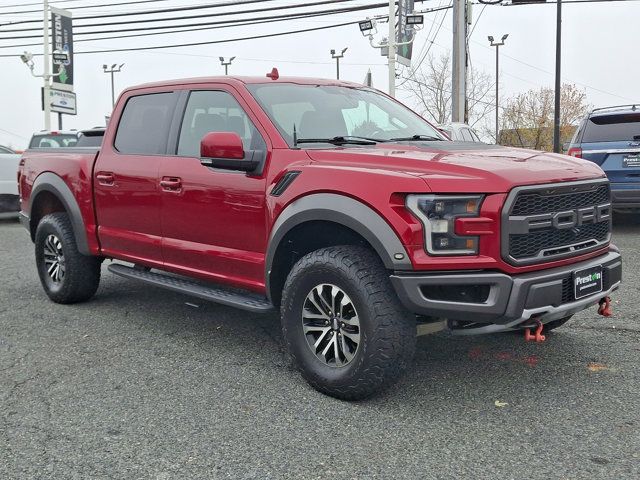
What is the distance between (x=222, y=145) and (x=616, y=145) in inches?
270

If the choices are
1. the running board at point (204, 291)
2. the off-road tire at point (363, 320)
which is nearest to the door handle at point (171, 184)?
the running board at point (204, 291)

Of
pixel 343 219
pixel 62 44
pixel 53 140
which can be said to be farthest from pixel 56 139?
pixel 62 44

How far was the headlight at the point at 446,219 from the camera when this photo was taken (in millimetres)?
3215

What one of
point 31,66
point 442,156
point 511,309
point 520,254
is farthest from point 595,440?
point 31,66

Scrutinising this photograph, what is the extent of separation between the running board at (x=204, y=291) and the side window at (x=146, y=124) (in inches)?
36.8

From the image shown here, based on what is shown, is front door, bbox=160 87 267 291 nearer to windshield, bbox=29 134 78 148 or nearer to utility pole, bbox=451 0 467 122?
windshield, bbox=29 134 78 148

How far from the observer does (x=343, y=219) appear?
3.50 metres

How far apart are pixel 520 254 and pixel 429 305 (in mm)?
520

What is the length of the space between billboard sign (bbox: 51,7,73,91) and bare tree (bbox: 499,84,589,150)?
Answer: 31702 millimetres

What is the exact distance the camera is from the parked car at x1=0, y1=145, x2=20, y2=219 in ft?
38.1

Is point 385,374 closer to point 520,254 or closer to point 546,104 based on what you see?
point 520,254

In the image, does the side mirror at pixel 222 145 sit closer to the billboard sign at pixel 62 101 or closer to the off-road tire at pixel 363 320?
the off-road tire at pixel 363 320

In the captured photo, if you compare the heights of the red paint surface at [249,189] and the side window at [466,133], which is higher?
the side window at [466,133]

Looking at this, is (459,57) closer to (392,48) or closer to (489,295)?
(392,48)
